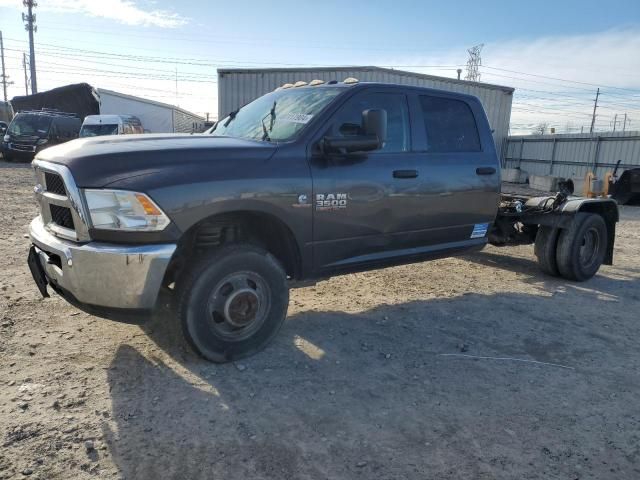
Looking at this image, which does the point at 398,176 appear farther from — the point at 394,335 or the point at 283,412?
the point at 283,412

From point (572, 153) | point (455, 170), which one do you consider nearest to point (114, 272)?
point (455, 170)

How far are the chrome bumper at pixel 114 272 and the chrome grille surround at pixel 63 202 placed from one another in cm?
10

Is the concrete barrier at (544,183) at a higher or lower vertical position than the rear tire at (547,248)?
higher

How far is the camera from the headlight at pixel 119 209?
3051 millimetres

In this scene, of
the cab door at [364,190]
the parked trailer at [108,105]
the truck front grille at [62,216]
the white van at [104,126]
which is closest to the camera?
the truck front grille at [62,216]

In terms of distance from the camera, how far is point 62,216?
3379mm

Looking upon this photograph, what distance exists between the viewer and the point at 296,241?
3795 mm

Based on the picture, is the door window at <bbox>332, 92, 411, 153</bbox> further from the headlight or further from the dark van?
the dark van

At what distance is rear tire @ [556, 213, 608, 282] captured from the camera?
6.06m

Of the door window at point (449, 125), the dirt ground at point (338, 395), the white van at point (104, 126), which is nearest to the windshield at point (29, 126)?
the white van at point (104, 126)

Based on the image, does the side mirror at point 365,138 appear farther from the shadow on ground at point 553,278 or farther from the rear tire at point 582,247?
the rear tire at point 582,247

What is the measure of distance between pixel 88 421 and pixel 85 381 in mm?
498

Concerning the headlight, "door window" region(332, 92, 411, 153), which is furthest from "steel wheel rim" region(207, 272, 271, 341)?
"door window" region(332, 92, 411, 153)

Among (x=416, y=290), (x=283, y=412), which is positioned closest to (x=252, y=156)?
(x=283, y=412)
